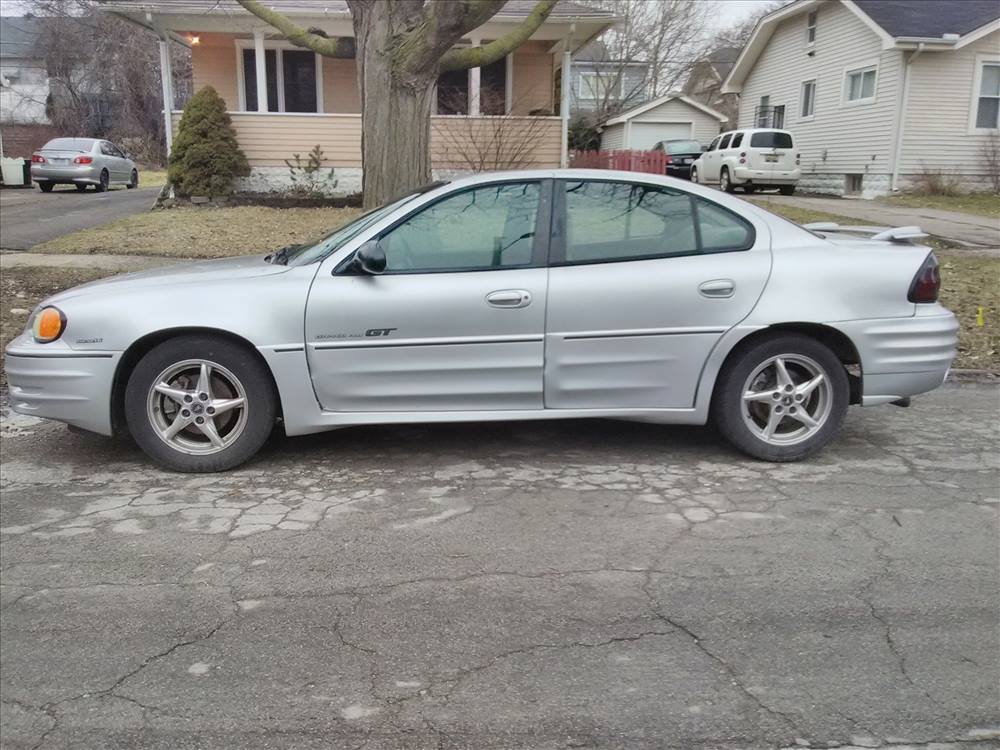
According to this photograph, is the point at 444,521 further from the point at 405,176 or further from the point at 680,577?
the point at 405,176

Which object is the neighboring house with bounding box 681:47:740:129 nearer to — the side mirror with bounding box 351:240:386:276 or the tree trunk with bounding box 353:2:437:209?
the tree trunk with bounding box 353:2:437:209

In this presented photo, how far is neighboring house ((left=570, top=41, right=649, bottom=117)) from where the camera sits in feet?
140

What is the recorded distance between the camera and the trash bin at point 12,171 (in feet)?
87.2

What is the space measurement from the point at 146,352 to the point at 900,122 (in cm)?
2137

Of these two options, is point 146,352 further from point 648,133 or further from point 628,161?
point 648,133

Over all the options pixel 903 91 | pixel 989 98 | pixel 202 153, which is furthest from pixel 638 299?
pixel 989 98

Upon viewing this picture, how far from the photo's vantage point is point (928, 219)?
1591cm

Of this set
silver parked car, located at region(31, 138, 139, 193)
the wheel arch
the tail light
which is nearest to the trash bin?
silver parked car, located at region(31, 138, 139, 193)

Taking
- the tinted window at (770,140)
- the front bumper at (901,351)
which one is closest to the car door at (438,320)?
the front bumper at (901,351)

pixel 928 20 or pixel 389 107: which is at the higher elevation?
pixel 928 20

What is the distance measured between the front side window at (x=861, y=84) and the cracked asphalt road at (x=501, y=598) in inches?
817

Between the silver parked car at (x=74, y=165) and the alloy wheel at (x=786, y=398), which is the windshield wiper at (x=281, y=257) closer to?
the alloy wheel at (x=786, y=398)

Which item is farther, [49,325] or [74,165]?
[74,165]

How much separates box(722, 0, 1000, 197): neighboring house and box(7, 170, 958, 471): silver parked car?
1908 cm
